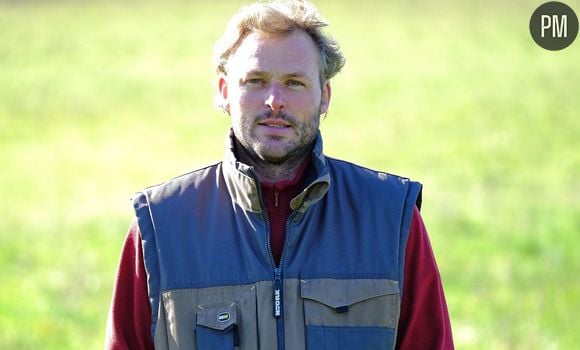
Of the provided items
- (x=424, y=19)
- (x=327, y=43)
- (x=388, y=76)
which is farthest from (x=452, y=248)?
(x=424, y=19)

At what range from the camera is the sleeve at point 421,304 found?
13.0ft

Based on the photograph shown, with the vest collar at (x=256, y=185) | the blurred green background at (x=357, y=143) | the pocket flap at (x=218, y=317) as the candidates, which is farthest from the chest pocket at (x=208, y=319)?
the blurred green background at (x=357, y=143)

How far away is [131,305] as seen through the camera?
3.97 meters

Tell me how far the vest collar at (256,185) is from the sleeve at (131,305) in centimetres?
37

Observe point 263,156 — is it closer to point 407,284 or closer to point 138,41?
point 407,284

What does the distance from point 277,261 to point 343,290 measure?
0.25m

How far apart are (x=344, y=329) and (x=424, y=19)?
1280 inches

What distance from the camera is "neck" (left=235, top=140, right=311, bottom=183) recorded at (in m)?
4.00

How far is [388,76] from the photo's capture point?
25047 mm

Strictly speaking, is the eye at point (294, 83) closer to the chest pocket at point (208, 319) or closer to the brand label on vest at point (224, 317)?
the chest pocket at point (208, 319)

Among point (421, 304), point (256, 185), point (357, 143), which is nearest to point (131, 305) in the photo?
point (256, 185)

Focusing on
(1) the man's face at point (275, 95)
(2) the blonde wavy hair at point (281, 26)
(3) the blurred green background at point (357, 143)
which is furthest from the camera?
(3) the blurred green background at point (357, 143)

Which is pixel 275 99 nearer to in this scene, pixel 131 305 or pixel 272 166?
pixel 272 166

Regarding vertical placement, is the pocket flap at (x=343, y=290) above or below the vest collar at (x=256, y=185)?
below
